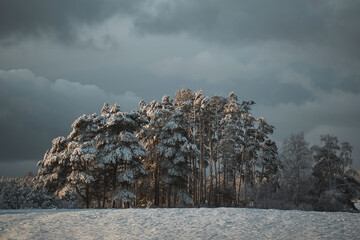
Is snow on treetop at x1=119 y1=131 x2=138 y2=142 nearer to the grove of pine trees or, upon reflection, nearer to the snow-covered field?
the grove of pine trees

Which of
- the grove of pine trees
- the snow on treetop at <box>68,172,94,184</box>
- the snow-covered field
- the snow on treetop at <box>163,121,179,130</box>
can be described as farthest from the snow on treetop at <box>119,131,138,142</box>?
the snow-covered field

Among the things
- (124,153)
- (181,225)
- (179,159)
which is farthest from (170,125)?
(181,225)

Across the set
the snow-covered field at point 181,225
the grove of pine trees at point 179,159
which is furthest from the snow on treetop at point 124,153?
the snow-covered field at point 181,225

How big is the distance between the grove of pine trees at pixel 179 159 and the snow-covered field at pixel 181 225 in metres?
9.68

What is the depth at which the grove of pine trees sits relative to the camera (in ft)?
91.6

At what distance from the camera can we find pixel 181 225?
1516cm

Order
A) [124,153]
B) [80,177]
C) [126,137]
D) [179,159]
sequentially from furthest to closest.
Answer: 1. [179,159]
2. [126,137]
3. [124,153]
4. [80,177]

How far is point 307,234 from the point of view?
13234mm

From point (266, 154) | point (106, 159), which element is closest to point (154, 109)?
point (106, 159)

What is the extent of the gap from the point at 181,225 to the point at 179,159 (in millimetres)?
16005

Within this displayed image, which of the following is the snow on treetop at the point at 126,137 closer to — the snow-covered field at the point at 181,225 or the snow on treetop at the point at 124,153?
the snow on treetop at the point at 124,153

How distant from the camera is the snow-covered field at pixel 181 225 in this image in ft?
44.0

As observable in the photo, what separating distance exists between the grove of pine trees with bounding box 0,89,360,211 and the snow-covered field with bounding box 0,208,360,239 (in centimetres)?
968

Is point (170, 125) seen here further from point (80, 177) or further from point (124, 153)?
point (80, 177)
